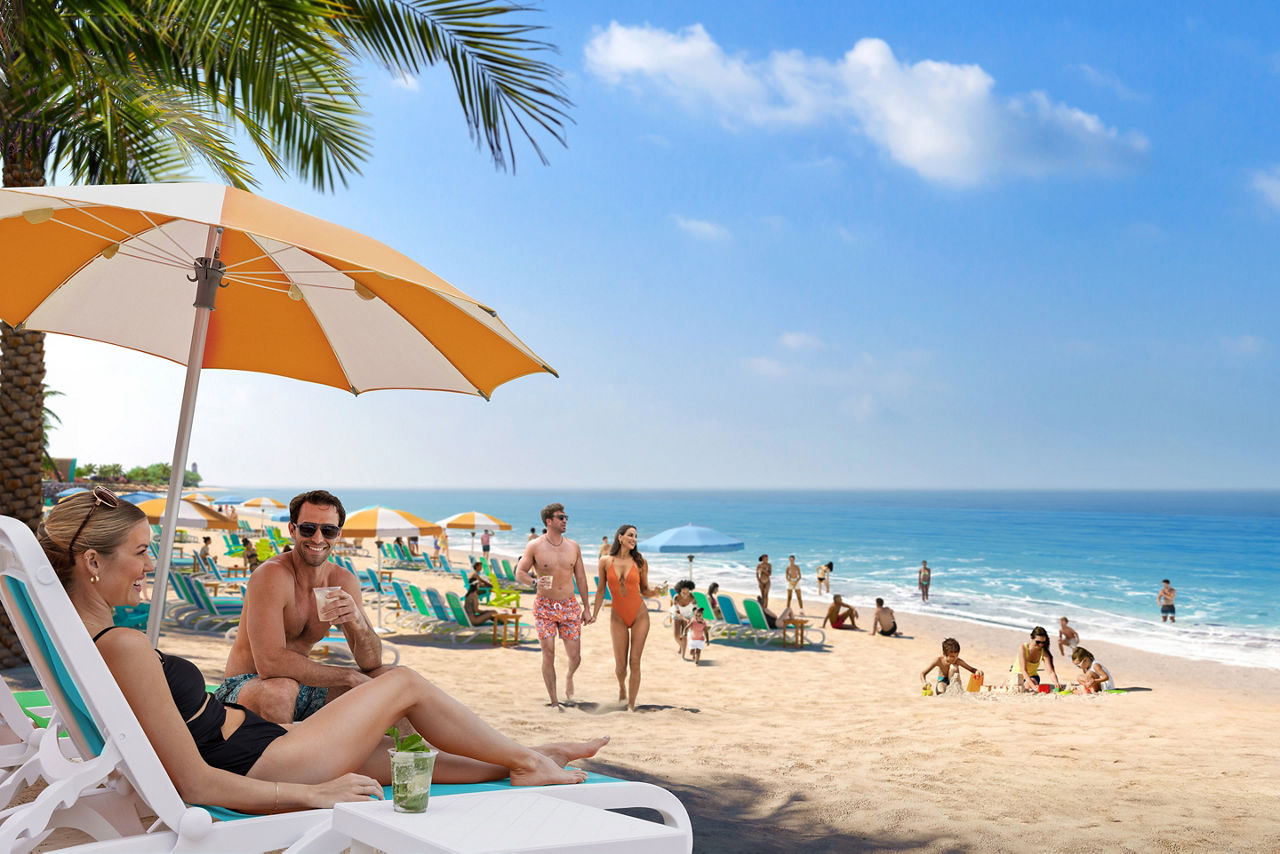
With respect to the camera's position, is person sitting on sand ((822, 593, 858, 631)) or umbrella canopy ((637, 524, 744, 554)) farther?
umbrella canopy ((637, 524, 744, 554))

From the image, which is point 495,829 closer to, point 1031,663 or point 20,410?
point 20,410

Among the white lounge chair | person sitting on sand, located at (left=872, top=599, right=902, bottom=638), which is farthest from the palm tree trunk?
person sitting on sand, located at (left=872, top=599, right=902, bottom=638)

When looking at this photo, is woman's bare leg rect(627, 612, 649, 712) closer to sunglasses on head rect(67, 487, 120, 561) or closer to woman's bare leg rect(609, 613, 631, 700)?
woman's bare leg rect(609, 613, 631, 700)

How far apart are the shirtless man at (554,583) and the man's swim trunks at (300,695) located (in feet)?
14.4

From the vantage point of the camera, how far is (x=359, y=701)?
2295 mm

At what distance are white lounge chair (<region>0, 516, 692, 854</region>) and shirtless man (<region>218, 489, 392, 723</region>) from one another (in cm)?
76

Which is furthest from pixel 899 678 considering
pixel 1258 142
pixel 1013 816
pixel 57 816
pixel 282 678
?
pixel 1258 142

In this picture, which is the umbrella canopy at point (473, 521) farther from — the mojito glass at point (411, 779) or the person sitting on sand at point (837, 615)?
the mojito glass at point (411, 779)

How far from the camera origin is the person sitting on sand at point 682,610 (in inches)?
486

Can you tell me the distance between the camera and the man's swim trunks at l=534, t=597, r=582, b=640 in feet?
25.2

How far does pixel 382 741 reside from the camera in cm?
247

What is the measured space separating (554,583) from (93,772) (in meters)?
5.89

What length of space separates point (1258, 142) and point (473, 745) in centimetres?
18622

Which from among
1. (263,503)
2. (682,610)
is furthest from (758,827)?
(263,503)
